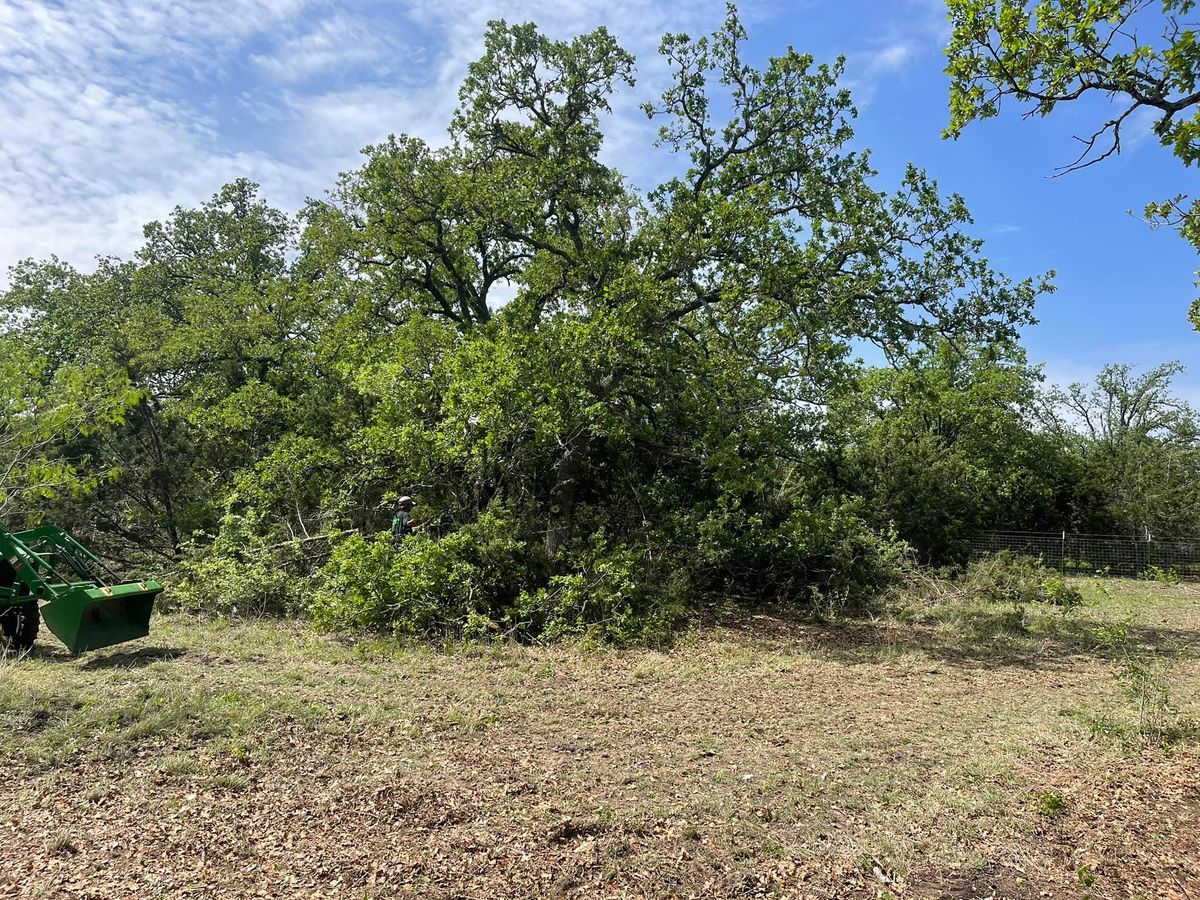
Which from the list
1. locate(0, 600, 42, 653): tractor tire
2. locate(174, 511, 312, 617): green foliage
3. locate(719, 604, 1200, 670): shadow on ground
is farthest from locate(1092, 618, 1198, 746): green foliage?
locate(0, 600, 42, 653): tractor tire

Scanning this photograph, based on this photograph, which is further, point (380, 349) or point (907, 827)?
point (380, 349)

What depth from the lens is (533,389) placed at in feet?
35.8

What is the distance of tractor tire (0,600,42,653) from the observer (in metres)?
7.69

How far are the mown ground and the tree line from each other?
2.78m

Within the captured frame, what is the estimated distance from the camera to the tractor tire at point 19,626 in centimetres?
769

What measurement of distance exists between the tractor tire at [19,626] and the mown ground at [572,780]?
32cm

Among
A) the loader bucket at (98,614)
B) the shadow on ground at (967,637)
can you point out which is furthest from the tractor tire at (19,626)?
the shadow on ground at (967,637)

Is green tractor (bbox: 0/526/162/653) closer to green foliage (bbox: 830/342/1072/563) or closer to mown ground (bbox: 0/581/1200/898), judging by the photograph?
mown ground (bbox: 0/581/1200/898)

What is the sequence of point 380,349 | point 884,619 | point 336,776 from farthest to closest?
point 380,349, point 884,619, point 336,776

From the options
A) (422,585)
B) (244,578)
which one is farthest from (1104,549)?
(244,578)

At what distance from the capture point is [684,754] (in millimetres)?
5594

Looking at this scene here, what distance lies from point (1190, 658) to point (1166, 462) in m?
20.8

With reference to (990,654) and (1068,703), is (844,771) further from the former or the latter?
(990,654)

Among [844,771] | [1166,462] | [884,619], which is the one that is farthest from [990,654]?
[1166,462]
